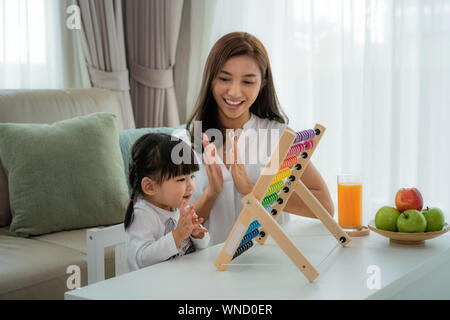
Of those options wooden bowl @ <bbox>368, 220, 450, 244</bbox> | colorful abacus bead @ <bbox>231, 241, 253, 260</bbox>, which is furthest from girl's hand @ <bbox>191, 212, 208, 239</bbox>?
wooden bowl @ <bbox>368, 220, 450, 244</bbox>

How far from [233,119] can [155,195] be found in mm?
523

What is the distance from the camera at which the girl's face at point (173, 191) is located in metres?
1.37

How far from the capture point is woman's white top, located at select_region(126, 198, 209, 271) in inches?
49.6

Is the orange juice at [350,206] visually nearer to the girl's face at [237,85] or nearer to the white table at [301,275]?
the white table at [301,275]

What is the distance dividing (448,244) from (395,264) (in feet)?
0.92

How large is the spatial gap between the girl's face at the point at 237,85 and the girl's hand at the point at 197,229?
0.49 meters

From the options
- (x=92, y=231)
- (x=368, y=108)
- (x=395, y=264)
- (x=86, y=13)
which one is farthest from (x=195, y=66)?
(x=395, y=264)

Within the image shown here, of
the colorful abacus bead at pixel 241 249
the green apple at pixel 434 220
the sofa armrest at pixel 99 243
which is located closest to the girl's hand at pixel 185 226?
the colorful abacus bead at pixel 241 249

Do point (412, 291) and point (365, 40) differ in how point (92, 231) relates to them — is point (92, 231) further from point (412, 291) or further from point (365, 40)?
point (365, 40)

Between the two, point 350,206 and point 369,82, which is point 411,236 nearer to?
point 350,206

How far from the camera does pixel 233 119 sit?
5.94 feet

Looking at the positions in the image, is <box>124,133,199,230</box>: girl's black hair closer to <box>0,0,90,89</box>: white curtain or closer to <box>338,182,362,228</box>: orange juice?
<box>338,182,362,228</box>: orange juice

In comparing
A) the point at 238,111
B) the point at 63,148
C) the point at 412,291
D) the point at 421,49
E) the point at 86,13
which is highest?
the point at 86,13

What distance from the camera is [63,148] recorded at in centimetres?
227
